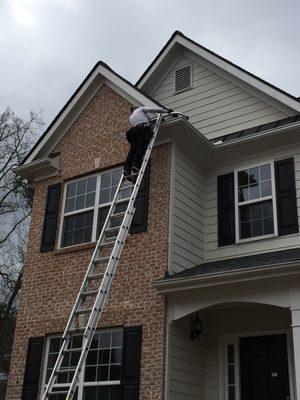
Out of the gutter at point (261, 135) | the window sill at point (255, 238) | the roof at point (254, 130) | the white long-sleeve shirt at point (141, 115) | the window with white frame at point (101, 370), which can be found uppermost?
the roof at point (254, 130)

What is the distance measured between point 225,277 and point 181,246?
1.64 meters

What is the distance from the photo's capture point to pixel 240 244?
34.9 feet

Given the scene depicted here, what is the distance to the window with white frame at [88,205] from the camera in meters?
11.1

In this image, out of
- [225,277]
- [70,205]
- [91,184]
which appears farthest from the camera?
[70,205]

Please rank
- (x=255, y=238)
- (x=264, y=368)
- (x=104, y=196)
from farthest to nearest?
1. (x=104, y=196)
2. (x=255, y=238)
3. (x=264, y=368)

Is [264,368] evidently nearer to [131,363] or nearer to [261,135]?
[131,363]

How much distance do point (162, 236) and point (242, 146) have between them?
2576mm

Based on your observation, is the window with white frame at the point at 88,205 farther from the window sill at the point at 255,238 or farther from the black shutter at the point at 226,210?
the window sill at the point at 255,238

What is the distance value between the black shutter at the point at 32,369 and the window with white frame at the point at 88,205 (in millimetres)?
2052

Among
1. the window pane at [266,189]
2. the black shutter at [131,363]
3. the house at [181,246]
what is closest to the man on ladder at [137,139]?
the house at [181,246]

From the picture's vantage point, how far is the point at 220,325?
33.7ft

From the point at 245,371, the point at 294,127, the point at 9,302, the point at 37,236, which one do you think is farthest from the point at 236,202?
the point at 9,302

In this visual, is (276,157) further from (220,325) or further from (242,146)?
(220,325)

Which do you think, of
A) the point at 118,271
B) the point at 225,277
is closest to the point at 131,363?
the point at 118,271
